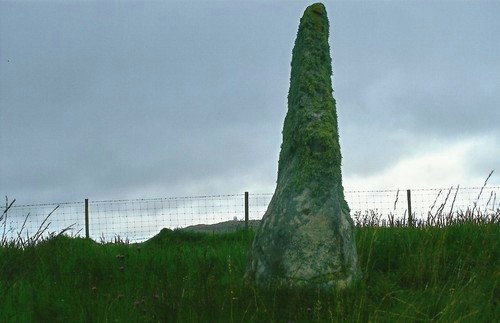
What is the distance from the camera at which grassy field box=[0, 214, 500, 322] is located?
546 centimetres

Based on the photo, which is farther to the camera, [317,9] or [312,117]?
[317,9]

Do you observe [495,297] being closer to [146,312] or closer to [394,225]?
[146,312]

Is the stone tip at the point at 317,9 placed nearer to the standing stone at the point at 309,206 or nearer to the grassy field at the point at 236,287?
the standing stone at the point at 309,206

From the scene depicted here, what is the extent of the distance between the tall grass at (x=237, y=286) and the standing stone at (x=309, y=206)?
236 mm

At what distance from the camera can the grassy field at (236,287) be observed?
546cm

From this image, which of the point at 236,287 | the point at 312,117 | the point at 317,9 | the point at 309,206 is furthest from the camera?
the point at 317,9

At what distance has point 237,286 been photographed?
625 cm

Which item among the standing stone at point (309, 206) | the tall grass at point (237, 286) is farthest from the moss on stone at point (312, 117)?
the tall grass at point (237, 286)

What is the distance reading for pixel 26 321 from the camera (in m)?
5.60

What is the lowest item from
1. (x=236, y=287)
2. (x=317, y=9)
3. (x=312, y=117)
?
(x=236, y=287)

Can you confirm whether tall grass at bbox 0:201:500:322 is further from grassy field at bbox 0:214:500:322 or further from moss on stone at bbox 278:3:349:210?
moss on stone at bbox 278:3:349:210

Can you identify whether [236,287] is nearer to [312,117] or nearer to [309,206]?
[309,206]

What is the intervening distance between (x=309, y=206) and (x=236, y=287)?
42.9 inches

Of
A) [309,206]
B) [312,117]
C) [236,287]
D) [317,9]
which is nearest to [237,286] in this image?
[236,287]
